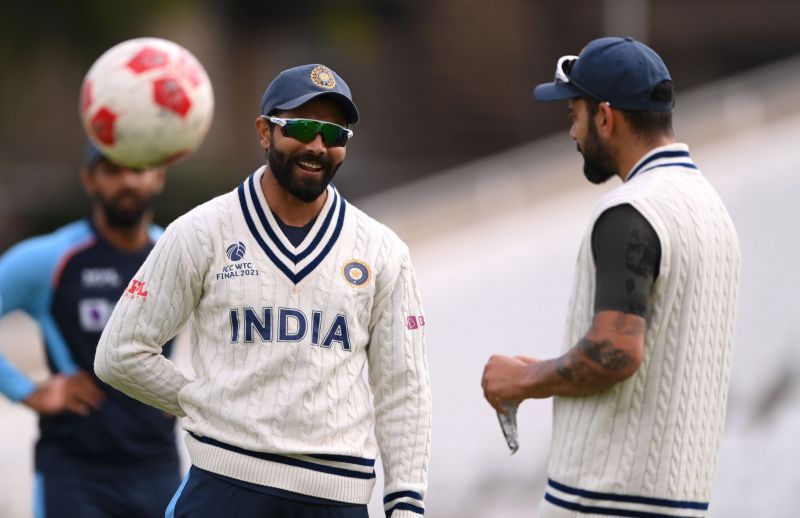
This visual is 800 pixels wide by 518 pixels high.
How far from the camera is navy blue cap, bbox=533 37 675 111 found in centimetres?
446

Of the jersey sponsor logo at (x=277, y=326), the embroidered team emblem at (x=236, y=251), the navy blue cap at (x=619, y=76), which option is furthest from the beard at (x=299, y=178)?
the navy blue cap at (x=619, y=76)

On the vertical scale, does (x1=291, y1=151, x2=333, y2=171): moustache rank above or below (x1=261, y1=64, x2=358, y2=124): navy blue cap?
below

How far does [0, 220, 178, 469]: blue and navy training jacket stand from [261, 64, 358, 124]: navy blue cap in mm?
2035

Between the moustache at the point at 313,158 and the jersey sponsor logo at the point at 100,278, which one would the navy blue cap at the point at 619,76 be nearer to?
the moustache at the point at 313,158

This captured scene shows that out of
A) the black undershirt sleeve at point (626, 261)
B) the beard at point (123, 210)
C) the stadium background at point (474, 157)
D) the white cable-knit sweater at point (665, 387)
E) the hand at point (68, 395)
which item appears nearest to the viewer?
the black undershirt sleeve at point (626, 261)

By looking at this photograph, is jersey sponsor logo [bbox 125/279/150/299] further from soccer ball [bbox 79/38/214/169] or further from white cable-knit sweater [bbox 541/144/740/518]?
soccer ball [bbox 79/38/214/169]

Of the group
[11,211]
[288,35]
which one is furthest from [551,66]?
[11,211]

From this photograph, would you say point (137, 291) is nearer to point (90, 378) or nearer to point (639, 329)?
point (639, 329)

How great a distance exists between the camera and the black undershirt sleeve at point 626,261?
4.23m

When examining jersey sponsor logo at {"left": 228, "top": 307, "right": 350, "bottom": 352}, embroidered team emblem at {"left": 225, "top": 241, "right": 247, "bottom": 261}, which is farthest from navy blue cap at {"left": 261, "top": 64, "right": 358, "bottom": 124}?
jersey sponsor logo at {"left": 228, "top": 307, "right": 350, "bottom": 352}

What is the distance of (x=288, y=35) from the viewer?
23188 mm

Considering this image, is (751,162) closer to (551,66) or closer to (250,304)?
(250,304)

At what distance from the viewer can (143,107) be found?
6.01 metres

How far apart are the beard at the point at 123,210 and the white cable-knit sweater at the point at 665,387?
261 centimetres
